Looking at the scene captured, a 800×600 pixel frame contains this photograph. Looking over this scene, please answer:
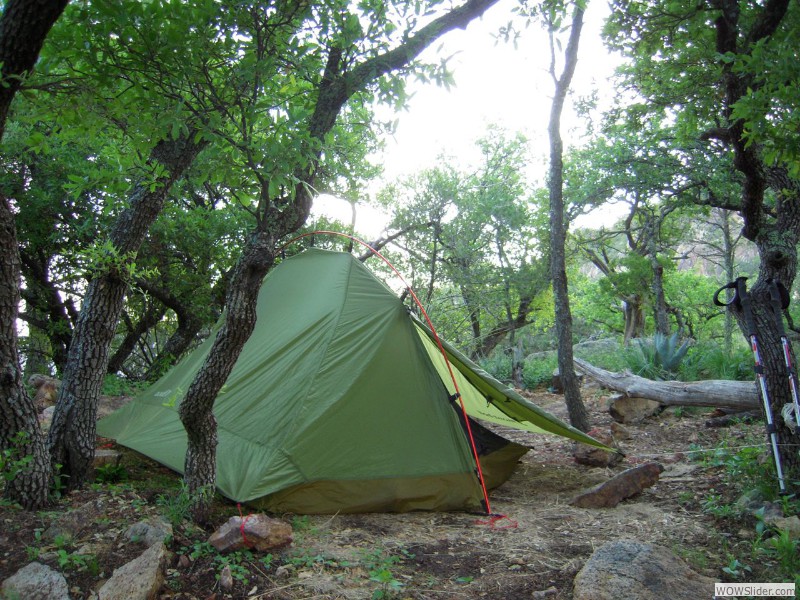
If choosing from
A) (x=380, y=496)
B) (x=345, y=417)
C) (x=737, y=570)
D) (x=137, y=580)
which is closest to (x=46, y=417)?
(x=345, y=417)

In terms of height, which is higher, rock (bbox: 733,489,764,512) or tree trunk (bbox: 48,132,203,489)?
tree trunk (bbox: 48,132,203,489)

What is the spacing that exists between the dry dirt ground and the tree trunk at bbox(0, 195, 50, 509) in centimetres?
11

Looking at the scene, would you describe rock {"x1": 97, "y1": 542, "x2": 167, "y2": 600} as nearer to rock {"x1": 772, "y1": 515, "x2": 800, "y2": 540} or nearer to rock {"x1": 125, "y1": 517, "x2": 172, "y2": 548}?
rock {"x1": 125, "y1": 517, "x2": 172, "y2": 548}

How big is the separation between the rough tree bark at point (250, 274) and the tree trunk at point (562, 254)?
3256 millimetres

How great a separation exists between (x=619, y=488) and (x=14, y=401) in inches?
140

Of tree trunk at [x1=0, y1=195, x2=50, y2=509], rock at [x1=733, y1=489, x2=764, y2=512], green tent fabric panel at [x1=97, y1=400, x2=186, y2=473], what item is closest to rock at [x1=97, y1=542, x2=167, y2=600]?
tree trunk at [x1=0, y1=195, x2=50, y2=509]

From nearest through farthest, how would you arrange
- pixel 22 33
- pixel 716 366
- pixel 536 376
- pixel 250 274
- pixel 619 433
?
pixel 22 33, pixel 250 274, pixel 619 433, pixel 716 366, pixel 536 376

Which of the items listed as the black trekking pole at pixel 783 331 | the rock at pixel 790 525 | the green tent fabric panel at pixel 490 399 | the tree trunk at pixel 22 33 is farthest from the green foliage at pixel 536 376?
the tree trunk at pixel 22 33

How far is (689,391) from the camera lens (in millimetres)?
5805

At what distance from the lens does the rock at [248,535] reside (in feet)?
8.90

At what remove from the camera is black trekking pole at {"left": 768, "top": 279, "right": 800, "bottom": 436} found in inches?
126

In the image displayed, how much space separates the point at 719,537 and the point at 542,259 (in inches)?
268

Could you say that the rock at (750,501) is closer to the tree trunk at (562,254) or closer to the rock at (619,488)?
the rock at (619,488)

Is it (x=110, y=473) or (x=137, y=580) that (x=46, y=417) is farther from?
(x=137, y=580)
